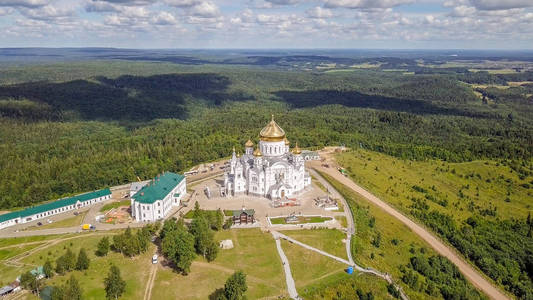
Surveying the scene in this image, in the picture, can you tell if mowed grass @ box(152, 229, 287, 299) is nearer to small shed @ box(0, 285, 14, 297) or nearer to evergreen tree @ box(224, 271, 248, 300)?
evergreen tree @ box(224, 271, 248, 300)

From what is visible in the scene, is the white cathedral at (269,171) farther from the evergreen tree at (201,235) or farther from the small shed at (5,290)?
the small shed at (5,290)

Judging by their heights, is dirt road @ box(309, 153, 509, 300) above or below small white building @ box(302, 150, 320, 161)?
below

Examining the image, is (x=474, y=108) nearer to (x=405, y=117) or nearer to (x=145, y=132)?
(x=405, y=117)

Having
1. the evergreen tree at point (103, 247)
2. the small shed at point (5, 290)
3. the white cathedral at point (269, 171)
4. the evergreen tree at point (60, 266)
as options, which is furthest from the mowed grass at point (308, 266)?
the small shed at point (5, 290)

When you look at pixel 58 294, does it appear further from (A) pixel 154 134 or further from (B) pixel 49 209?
(A) pixel 154 134

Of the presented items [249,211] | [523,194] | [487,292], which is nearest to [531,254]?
[487,292]

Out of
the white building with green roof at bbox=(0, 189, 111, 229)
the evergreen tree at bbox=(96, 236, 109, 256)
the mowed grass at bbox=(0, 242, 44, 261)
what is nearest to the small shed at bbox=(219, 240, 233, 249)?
the evergreen tree at bbox=(96, 236, 109, 256)
